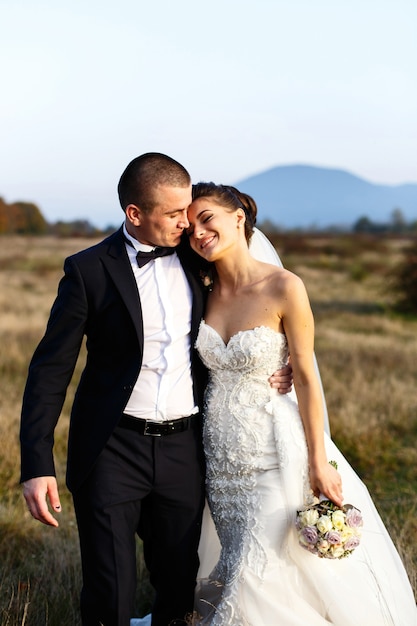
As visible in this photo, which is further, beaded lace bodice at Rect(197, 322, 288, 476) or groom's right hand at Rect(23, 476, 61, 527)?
beaded lace bodice at Rect(197, 322, 288, 476)

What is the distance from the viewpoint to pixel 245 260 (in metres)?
3.84

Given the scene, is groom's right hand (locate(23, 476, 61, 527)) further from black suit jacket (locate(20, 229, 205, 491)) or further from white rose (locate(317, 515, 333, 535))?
white rose (locate(317, 515, 333, 535))

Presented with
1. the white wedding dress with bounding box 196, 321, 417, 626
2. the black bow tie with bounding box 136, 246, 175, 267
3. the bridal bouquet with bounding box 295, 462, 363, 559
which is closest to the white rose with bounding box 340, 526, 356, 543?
the bridal bouquet with bounding box 295, 462, 363, 559

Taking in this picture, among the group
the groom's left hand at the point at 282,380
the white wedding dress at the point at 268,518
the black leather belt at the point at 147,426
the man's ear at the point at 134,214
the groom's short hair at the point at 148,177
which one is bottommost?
the white wedding dress at the point at 268,518

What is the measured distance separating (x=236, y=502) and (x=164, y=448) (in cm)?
47

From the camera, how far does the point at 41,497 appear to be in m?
3.31

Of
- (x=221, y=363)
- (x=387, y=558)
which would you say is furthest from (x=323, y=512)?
(x=221, y=363)

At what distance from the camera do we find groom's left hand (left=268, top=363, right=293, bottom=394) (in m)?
3.70

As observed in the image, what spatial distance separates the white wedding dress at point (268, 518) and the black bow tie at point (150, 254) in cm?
42

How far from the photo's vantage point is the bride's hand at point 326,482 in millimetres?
3559

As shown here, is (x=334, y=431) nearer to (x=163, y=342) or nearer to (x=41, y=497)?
(x=163, y=342)

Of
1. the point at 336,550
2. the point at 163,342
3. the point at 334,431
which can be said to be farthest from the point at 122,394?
the point at 334,431

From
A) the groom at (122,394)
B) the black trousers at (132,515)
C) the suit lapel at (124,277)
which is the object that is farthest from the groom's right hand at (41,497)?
the suit lapel at (124,277)

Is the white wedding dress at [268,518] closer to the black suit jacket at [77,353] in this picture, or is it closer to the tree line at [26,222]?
the black suit jacket at [77,353]
